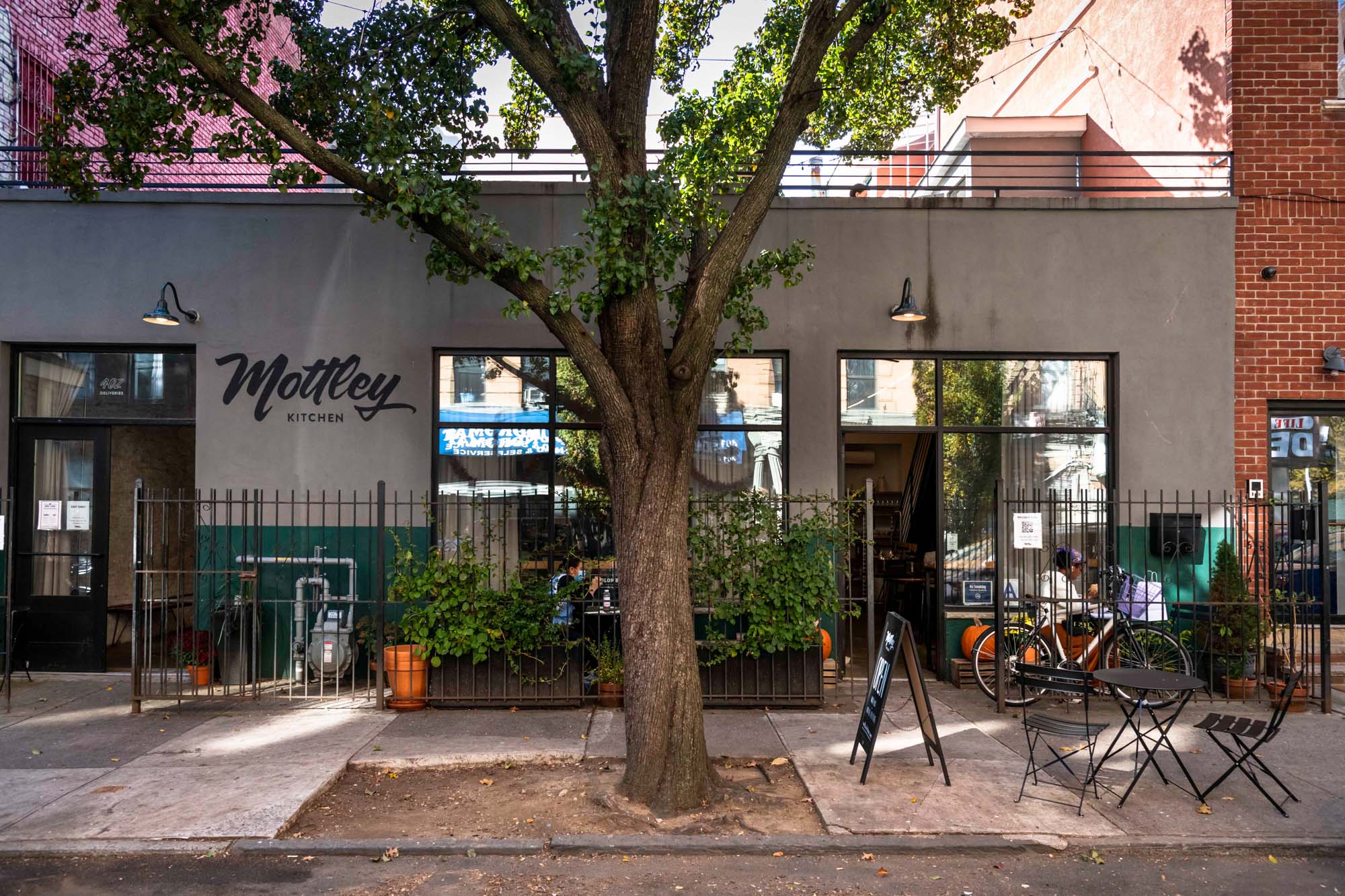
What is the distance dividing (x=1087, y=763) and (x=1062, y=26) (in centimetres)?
1258

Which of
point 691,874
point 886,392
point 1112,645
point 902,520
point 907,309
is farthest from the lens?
point 902,520

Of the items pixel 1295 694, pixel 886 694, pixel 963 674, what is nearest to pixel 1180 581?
pixel 1295 694

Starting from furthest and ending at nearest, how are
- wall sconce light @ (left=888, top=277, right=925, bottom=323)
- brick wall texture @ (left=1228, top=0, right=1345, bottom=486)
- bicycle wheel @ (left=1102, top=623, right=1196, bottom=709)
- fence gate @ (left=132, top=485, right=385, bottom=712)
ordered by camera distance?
brick wall texture @ (left=1228, top=0, right=1345, bottom=486)
wall sconce light @ (left=888, top=277, right=925, bottom=323)
fence gate @ (left=132, top=485, right=385, bottom=712)
bicycle wheel @ (left=1102, top=623, right=1196, bottom=709)

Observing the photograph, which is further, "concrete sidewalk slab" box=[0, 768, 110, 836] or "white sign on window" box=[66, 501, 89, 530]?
"white sign on window" box=[66, 501, 89, 530]

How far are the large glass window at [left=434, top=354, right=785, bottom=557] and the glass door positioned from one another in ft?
12.3

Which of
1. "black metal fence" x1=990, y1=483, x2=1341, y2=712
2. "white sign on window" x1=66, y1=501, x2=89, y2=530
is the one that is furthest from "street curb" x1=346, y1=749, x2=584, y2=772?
"white sign on window" x1=66, y1=501, x2=89, y2=530

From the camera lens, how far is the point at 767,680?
8781mm

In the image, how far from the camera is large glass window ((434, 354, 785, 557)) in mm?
10070

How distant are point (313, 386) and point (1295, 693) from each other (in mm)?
10045

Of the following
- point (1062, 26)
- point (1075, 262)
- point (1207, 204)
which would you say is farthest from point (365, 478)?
point (1062, 26)

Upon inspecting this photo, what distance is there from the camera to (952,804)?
620 centimetres

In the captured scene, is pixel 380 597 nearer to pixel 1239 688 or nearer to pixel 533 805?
pixel 533 805

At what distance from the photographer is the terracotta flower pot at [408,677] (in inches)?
340

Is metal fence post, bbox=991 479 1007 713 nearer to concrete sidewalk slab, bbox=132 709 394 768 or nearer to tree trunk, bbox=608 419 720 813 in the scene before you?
tree trunk, bbox=608 419 720 813
